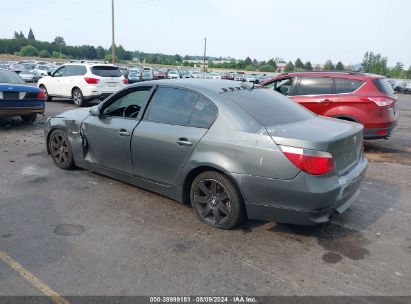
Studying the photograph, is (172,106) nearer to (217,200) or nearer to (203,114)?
→ (203,114)

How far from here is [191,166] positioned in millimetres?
4055

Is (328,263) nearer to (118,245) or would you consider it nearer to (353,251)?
(353,251)

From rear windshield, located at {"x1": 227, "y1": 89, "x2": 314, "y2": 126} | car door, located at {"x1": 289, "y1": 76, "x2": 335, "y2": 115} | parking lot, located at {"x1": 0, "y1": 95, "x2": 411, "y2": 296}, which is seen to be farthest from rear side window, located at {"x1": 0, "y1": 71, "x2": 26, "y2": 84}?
rear windshield, located at {"x1": 227, "y1": 89, "x2": 314, "y2": 126}

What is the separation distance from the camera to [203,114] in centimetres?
414

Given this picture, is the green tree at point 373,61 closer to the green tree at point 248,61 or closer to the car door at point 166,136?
the green tree at point 248,61

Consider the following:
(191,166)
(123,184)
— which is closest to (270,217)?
(191,166)

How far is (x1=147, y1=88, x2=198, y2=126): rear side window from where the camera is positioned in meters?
4.29

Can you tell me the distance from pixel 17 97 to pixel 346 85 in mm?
7706

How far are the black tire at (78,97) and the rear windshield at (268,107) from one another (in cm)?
1122

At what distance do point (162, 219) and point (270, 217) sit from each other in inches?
50.4

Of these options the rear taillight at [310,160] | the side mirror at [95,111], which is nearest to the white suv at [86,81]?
the side mirror at [95,111]

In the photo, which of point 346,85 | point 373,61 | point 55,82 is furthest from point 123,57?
point 346,85

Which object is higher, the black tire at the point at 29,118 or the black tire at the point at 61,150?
the black tire at the point at 61,150

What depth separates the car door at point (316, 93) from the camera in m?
8.03
